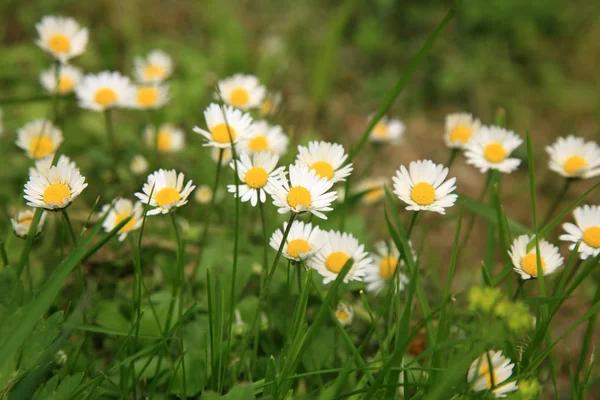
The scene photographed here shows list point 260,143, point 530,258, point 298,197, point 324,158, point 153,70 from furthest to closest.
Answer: point 153,70, point 260,143, point 324,158, point 530,258, point 298,197

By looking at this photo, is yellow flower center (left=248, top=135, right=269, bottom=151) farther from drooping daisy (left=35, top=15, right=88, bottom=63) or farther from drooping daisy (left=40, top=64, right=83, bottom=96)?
drooping daisy (left=40, top=64, right=83, bottom=96)

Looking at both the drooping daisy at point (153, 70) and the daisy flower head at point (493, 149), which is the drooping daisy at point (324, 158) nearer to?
the daisy flower head at point (493, 149)

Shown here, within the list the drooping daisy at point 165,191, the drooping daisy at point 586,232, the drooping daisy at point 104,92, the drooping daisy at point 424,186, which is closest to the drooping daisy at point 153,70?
the drooping daisy at point 104,92

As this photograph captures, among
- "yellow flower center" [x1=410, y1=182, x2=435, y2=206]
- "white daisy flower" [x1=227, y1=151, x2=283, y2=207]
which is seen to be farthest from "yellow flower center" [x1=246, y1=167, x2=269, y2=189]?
"yellow flower center" [x1=410, y1=182, x2=435, y2=206]

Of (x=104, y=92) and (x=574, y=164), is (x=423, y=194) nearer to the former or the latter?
(x=574, y=164)

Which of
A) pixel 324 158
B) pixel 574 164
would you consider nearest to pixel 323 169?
pixel 324 158

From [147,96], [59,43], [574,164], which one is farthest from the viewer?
[147,96]
